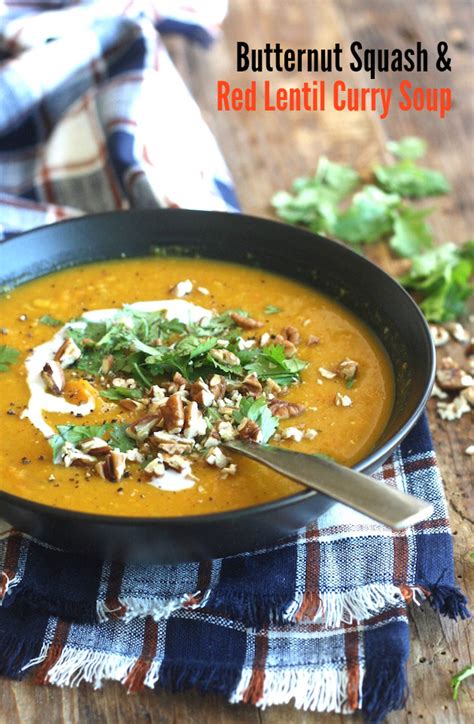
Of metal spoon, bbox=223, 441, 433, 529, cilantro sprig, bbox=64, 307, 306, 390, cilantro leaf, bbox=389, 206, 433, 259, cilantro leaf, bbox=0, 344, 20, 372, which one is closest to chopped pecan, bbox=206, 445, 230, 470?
metal spoon, bbox=223, 441, 433, 529

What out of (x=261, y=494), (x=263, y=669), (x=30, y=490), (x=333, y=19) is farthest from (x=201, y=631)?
(x=333, y=19)

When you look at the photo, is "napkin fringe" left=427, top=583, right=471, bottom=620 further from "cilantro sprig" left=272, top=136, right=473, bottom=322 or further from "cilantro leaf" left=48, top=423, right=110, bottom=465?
"cilantro sprig" left=272, top=136, right=473, bottom=322

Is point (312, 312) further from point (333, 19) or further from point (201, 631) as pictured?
point (333, 19)

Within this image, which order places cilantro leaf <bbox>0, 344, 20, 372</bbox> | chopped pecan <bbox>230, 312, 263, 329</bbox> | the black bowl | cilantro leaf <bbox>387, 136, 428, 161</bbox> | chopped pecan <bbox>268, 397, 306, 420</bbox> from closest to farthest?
the black bowl < chopped pecan <bbox>268, 397, 306, 420</bbox> < cilantro leaf <bbox>0, 344, 20, 372</bbox> < chopped pecan <bbox>230, 312, 263, 329</bbox> < cilantro leaf <bbox>387, 136, 428, 161</bbox>

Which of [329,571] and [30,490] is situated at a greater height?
A: [30,490]

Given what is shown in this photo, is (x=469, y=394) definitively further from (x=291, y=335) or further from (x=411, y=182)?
(x=411, y=182)
